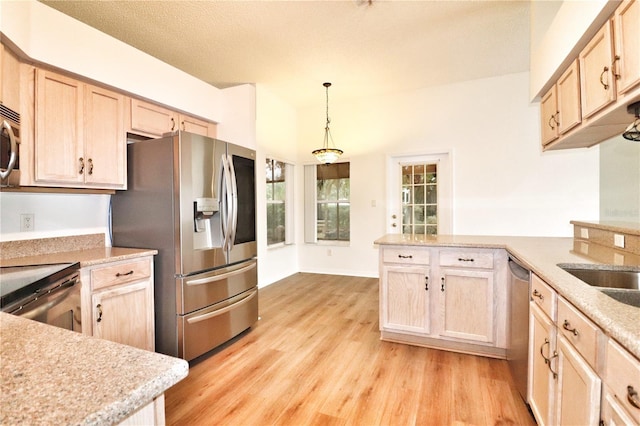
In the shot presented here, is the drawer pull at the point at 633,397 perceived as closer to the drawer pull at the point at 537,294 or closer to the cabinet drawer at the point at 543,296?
the cabinet drawer at the point at 543,296

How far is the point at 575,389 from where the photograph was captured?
3.72ft

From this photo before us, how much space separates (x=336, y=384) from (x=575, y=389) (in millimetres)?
1386

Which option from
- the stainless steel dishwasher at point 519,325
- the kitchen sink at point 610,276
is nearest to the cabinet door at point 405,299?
the stainless steel dishwasher at point 519,325

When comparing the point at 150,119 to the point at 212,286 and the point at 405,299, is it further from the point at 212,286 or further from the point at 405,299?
the point at 405,299

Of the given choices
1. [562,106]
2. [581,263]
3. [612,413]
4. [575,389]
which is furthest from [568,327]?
[562,106]

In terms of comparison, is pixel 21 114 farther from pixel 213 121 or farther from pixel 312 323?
pixel 312 323

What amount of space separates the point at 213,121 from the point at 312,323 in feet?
8.16

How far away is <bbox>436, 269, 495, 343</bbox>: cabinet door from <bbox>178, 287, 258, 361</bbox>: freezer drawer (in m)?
1.73

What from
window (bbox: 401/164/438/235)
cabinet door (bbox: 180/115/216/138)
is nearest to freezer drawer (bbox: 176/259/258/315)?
cabinet door (bbox: 180/115/216/138)

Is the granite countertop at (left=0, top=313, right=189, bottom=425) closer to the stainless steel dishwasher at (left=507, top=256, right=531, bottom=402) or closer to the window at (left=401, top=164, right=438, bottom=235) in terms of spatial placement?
the stainless steel dishwasher at (left=507, top=256, right=531, bottom=402)

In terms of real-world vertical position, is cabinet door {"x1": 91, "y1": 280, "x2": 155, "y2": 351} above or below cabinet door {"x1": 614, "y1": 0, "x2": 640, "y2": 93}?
below

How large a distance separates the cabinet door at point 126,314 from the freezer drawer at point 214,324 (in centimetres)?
24

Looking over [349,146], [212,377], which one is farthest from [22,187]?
[349,146]

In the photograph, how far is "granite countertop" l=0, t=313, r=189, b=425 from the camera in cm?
47
